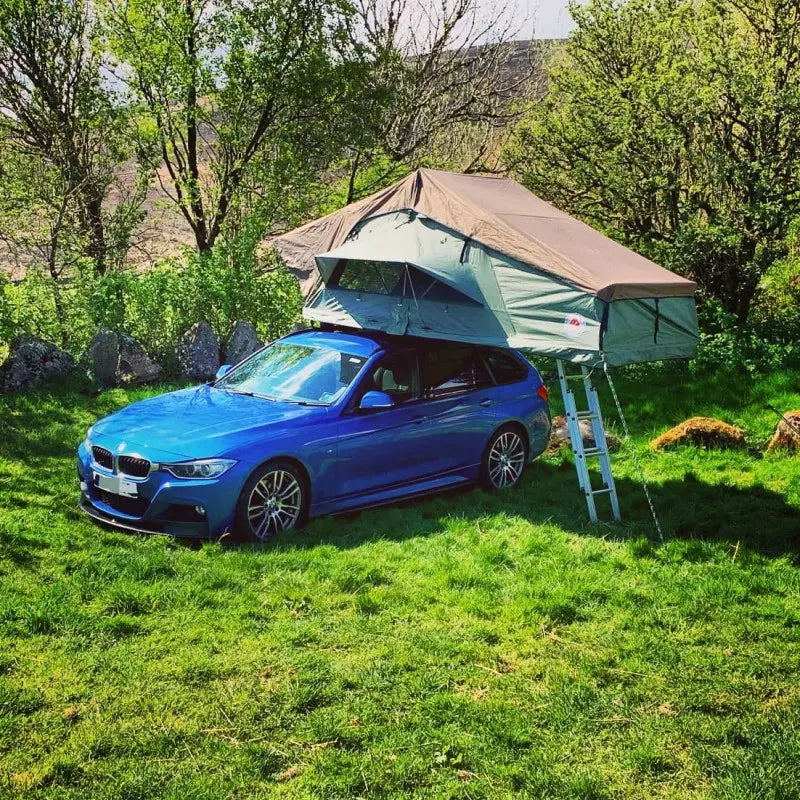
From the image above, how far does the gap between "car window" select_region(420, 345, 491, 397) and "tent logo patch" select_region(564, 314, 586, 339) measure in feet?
4.87

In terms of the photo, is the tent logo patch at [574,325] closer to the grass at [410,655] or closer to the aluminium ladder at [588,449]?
the aluminium ladder at [588,449]

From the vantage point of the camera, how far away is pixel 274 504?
23.8ft

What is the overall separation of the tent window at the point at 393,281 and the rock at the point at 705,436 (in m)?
3.37

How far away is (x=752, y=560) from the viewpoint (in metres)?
7.11

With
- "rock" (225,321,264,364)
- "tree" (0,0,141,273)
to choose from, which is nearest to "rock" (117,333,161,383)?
"rock" (225,321,264,364)

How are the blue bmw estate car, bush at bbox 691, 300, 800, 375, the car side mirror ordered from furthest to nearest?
bush at bbox 691, 300, 800, 375 < the car side mirror < the blue bmw estate car

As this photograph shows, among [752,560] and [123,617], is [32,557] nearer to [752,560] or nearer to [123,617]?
[123,617]

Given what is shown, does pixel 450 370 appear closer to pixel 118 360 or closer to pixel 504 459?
pixel 504 459

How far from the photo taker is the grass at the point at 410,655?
161 inches

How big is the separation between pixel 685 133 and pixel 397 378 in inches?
337

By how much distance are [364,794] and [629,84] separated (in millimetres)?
13511

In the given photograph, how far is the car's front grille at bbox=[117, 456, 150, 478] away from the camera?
6973 mm

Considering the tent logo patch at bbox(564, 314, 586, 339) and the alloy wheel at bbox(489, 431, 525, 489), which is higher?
the tent logo patch at bbox(564, 314, 586, 339)

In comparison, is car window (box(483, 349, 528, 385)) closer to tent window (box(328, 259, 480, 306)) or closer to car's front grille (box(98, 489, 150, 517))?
tent window (box(328, 259, 480, 306))
